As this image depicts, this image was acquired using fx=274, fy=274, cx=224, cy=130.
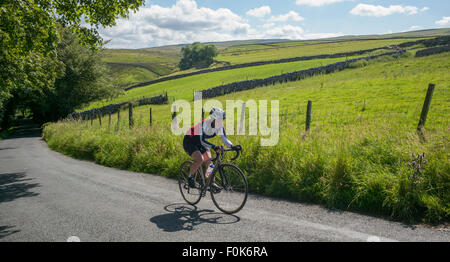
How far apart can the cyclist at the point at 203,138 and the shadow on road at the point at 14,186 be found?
4.85 metres

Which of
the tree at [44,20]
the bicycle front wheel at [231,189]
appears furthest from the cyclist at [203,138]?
the tree at [44,20]

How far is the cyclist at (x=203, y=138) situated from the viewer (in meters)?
5.67

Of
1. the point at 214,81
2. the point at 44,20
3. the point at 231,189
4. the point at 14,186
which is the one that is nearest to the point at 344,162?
the point at 231,189

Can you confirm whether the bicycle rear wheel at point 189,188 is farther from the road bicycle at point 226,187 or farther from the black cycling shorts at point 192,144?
the black cycling shorts at point 192,144

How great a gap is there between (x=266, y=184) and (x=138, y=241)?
3.38 meters

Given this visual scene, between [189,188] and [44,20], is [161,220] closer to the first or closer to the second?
[189,188]

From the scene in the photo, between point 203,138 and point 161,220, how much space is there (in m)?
1.85

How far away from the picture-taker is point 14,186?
28.4ft

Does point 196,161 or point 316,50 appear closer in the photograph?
point 196,161

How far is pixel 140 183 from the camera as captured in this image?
26.8ft

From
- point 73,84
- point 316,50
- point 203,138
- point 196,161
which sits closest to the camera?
point 203,138

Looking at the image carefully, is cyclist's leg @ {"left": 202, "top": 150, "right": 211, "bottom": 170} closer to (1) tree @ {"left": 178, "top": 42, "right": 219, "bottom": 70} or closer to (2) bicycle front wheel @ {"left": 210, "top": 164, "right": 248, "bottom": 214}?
(2) bicycle front wheel @ {"left": 210, "top": 164, "right": 248, "bottom": 214}

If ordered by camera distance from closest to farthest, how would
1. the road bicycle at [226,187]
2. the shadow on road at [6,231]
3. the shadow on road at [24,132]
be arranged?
the shadow on road at [6,231]
the road bicycle at [226,187]
the shadow on road at [24,132]
